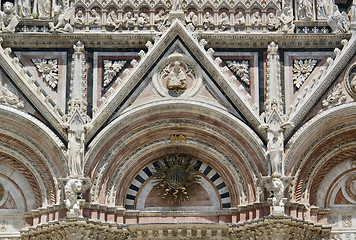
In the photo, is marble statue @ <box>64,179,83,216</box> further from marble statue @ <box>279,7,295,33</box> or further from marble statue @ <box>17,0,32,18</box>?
marble statue @ <box>279,7,295,33</box>

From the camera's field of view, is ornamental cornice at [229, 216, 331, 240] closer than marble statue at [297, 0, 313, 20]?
Yes

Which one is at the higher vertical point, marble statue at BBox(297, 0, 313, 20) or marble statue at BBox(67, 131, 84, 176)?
marble statue at BBox(297, 0, 313, 20)

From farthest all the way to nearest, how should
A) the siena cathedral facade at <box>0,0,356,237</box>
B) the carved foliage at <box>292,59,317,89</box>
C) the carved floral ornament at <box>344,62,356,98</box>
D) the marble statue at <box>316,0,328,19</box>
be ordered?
the marble statue at <box>316,0,328,19</box>, the carved foliage at <box>292,59,317,89</box>, the carved floral ornament at <box>344,62,356,98</box>, the siena cathedral facade at <box>0,0,356,237</box>

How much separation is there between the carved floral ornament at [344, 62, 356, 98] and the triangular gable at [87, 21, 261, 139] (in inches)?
95.2

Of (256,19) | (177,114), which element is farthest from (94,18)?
(256,19)

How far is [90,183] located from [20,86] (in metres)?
3.12

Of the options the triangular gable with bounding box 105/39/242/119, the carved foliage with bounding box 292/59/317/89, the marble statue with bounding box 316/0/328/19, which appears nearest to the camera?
the triangular gable with bounding box 105/39/242/119

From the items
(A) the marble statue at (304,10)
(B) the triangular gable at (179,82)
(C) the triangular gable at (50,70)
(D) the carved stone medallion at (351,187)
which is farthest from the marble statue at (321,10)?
(C) the triangular gable at (50,70)

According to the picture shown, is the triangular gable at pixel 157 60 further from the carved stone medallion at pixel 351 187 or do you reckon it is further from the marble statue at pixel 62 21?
the carved stone medallion at pixel 351 187

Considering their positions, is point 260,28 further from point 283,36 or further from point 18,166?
point 18,166

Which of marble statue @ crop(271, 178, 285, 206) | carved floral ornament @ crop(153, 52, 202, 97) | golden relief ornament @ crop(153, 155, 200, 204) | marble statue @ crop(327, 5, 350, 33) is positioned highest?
marble statue @ crop(327, 5, 350, 33)

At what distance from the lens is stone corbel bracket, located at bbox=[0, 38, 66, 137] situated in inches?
923

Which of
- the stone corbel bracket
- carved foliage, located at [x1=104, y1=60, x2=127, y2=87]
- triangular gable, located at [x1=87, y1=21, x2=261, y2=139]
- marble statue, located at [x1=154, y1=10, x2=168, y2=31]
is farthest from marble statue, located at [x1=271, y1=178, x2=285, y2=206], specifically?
the stone corbel bracket

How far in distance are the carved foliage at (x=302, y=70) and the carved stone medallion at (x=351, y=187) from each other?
2.73 m
